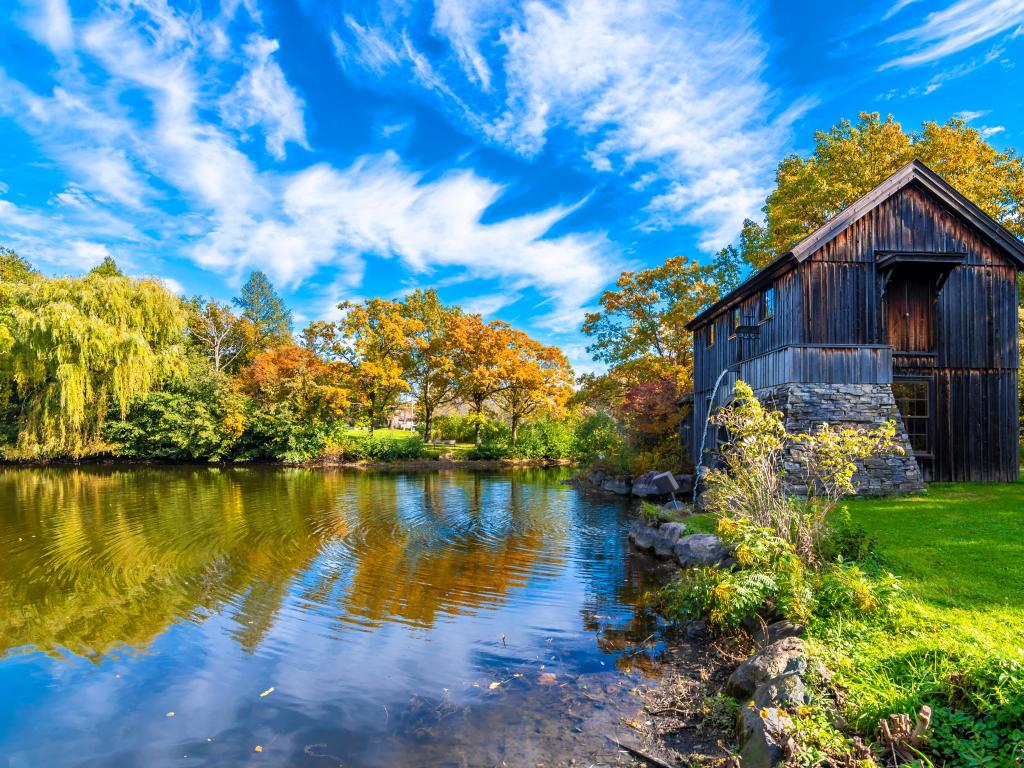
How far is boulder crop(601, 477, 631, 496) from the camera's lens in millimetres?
20703

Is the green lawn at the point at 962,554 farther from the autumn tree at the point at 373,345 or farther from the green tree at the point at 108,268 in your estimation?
the green tree at the point at 108,268

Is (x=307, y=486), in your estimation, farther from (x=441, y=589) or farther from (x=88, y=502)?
(x=441, y=589)

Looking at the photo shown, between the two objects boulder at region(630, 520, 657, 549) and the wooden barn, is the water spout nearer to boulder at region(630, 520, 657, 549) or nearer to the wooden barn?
the wooden barn

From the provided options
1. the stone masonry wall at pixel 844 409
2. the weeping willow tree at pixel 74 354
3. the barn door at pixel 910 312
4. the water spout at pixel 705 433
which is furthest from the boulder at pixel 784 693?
the weeping willow tree at pixel 74 354

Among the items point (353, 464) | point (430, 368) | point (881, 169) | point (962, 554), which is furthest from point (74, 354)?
point (881, 169)

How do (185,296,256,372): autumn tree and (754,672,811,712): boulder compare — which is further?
(185,296,256,372): autumn tree

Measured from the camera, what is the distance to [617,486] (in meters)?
21.1

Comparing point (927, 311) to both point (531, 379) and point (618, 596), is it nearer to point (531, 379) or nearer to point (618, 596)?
point (618, 596)

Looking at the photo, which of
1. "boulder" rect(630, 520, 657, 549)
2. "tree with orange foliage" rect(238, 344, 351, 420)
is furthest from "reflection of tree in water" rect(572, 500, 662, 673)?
"tree with orange foliage" rect(238, 344, 351, 420)

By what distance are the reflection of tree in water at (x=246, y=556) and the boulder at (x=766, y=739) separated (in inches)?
170

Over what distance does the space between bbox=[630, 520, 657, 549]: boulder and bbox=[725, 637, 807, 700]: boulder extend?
6.46 m

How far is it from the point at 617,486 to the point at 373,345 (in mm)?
20199

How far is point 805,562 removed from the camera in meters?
6.54

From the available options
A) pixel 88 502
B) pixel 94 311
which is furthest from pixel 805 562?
pixel 94 311
